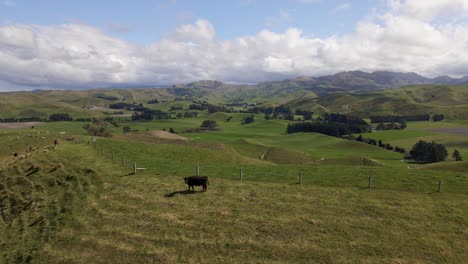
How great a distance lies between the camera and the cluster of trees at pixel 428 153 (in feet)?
442

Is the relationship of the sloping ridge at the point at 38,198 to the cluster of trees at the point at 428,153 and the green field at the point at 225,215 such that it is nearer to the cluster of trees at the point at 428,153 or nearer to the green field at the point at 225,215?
the green field at the point at 225,215

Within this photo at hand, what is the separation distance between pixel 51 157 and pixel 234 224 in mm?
35759

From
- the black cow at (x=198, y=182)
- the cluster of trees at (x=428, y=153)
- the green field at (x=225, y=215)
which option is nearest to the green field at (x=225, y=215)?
the green field at (x=225, y=215)

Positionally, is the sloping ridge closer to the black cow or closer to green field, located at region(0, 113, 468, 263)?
green field, located at region(0, 113, 468, 263)

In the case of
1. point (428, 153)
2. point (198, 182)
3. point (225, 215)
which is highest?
point (198, 182)

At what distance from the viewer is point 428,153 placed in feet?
448

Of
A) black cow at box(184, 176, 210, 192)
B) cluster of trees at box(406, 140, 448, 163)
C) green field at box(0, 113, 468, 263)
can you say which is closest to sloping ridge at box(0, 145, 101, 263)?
green field at box(0, 113, 468, 263)

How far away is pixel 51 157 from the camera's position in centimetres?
4603

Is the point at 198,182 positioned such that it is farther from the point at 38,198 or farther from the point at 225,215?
the point at 38,198

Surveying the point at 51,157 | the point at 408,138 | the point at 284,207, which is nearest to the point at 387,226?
the point at 284,207

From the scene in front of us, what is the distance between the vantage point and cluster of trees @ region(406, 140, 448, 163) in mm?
134625

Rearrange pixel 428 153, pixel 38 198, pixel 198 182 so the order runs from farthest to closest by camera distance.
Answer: pixel 428 153
pixel 198 182
pixel 38 198

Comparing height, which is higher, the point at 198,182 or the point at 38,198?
the point at 198,182

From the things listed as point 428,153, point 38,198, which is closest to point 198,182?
point 38,198
